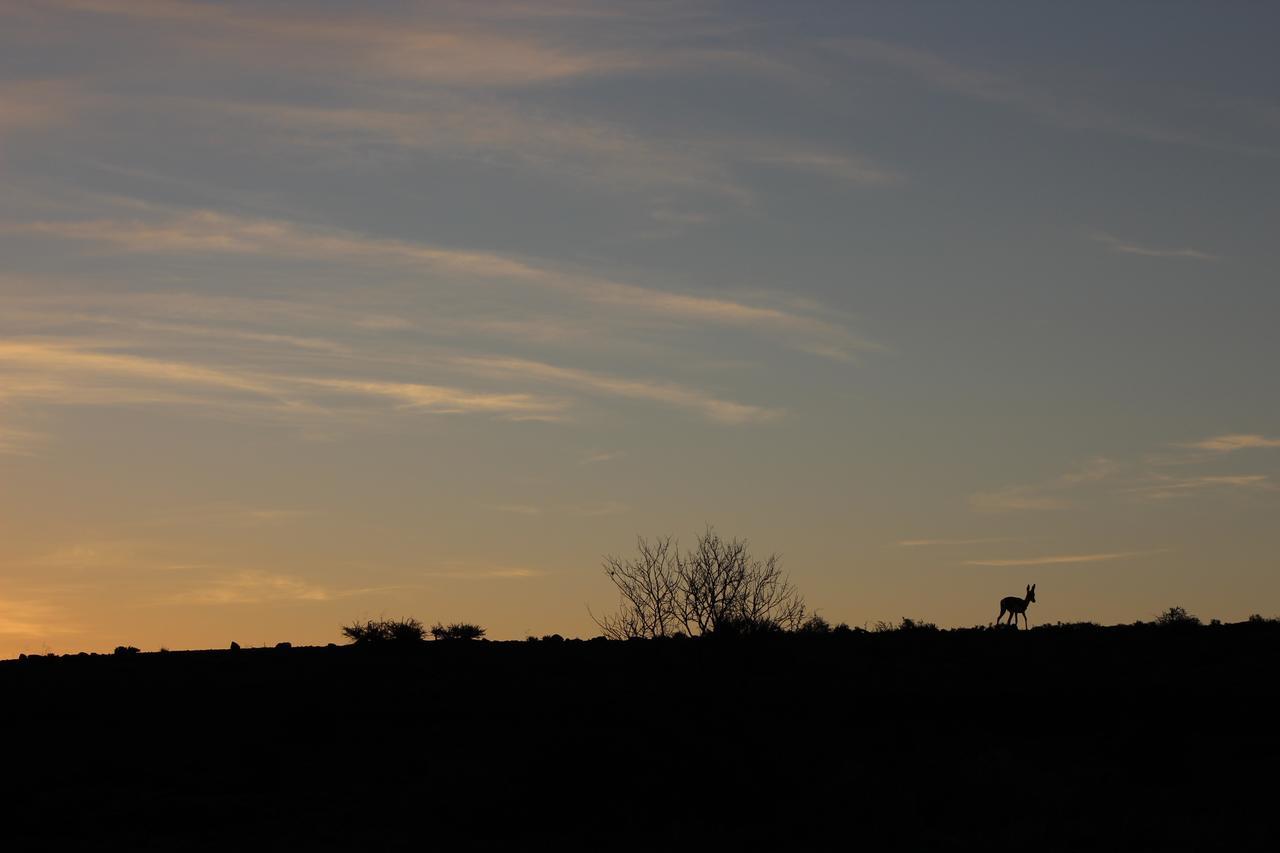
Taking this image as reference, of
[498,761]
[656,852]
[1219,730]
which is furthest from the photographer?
[1219,730]

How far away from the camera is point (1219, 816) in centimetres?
2486

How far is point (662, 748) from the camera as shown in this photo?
94.3ft

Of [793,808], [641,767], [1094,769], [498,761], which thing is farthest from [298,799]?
[1094,769]

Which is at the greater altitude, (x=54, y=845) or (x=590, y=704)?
(x=590, y=704)

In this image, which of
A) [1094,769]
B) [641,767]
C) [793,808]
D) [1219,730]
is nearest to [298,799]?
[641,767]

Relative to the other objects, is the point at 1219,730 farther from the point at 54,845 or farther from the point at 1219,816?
the point at 54,845

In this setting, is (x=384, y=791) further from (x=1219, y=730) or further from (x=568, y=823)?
(x=1219, y=730)

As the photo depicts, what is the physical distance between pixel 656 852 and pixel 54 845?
9.80 m

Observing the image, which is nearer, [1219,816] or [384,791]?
[1219,816]

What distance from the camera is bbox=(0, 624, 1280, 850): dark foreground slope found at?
82.1 ft

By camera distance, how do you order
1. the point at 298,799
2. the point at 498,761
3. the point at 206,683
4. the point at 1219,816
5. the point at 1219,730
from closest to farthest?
the point at 1219,816, the point at 298,799, the point at 498,761, the point at 1219,730, the point at 206,683

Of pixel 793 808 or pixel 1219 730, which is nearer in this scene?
pixel 793 808

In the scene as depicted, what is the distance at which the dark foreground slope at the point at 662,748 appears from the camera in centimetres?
2502

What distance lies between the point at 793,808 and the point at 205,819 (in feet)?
33.0
